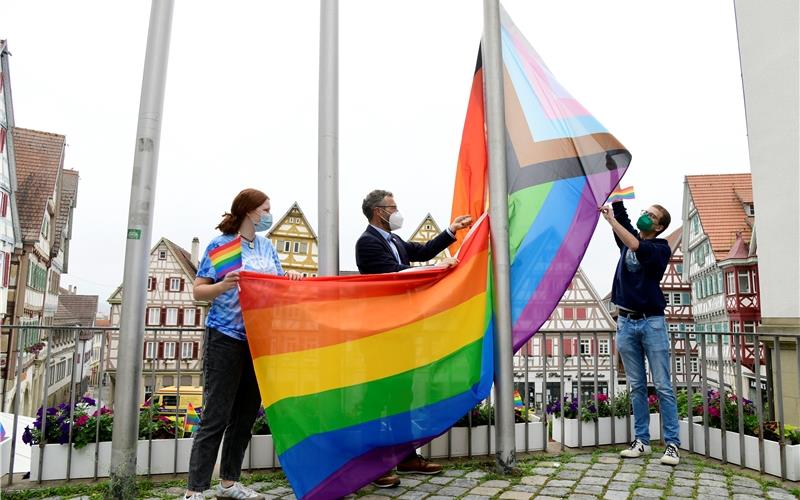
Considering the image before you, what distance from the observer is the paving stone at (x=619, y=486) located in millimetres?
3989

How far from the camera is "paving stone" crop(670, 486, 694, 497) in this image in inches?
152

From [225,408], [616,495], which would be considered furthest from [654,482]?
[225,408]

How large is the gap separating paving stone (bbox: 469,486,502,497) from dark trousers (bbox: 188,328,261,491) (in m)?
1.54

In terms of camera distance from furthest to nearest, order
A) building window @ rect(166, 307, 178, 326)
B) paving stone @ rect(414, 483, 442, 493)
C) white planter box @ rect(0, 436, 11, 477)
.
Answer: building window @ rect(166, 307, 178, 326) → white planter box @ rect(0, 436, 11, 477) → paving stone @ rect(414, 483, 442, 493)

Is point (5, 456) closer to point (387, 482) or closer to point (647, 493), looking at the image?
point (387, 482)

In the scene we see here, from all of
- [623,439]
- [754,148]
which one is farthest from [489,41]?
[754,148]

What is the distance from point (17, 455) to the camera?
4.58 m

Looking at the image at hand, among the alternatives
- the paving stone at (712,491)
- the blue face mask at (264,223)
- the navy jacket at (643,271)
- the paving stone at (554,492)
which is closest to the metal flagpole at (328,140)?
the blue face mask at (264,223)

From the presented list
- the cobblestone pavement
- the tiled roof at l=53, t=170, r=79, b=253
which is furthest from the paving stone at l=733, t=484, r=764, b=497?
the tiled roof at l=53, t=170, r=79, b=253

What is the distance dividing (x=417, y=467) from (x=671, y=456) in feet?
6.67

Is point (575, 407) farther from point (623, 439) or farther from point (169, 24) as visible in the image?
point (169, 24)

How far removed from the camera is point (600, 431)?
17.8 ft

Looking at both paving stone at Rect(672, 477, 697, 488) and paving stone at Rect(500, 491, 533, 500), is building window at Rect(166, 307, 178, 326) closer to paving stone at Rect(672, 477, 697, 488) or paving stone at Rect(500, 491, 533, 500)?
paving stone at Rect(500, 491, 533, 500)

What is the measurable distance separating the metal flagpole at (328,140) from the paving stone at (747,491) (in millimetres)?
3193
